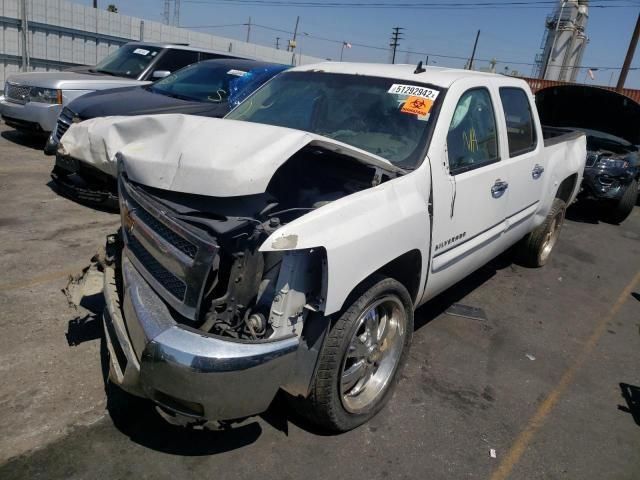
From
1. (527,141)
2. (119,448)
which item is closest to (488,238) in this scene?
(527,141)

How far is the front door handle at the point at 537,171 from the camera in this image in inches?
177

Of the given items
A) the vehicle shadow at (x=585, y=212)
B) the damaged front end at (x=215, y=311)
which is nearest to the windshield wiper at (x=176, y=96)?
the damaged front end at (x=215, y=311)

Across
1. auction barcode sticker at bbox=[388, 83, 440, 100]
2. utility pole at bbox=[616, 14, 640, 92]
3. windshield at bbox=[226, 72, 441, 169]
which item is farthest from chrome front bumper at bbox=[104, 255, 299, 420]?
utility pole at bbox=[616, 14, 640, 92]

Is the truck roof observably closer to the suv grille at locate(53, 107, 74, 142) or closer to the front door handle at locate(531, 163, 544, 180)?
the front door handle at locate(531, 163, 544, 180)

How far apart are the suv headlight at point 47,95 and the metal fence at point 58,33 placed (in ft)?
20.7

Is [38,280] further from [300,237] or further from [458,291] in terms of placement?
[458,291]

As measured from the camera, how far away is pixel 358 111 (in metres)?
3.50

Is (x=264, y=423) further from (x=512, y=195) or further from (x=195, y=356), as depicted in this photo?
(x=512, y=195)

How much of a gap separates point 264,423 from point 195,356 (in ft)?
3.05

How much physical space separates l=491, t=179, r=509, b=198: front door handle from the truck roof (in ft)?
2.61

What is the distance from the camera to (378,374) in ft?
9.85

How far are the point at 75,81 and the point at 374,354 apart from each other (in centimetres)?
721

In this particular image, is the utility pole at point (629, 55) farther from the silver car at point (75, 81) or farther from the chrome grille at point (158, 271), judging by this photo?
the chrome grille at point (158, 271)

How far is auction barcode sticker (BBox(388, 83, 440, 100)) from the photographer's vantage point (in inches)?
132
